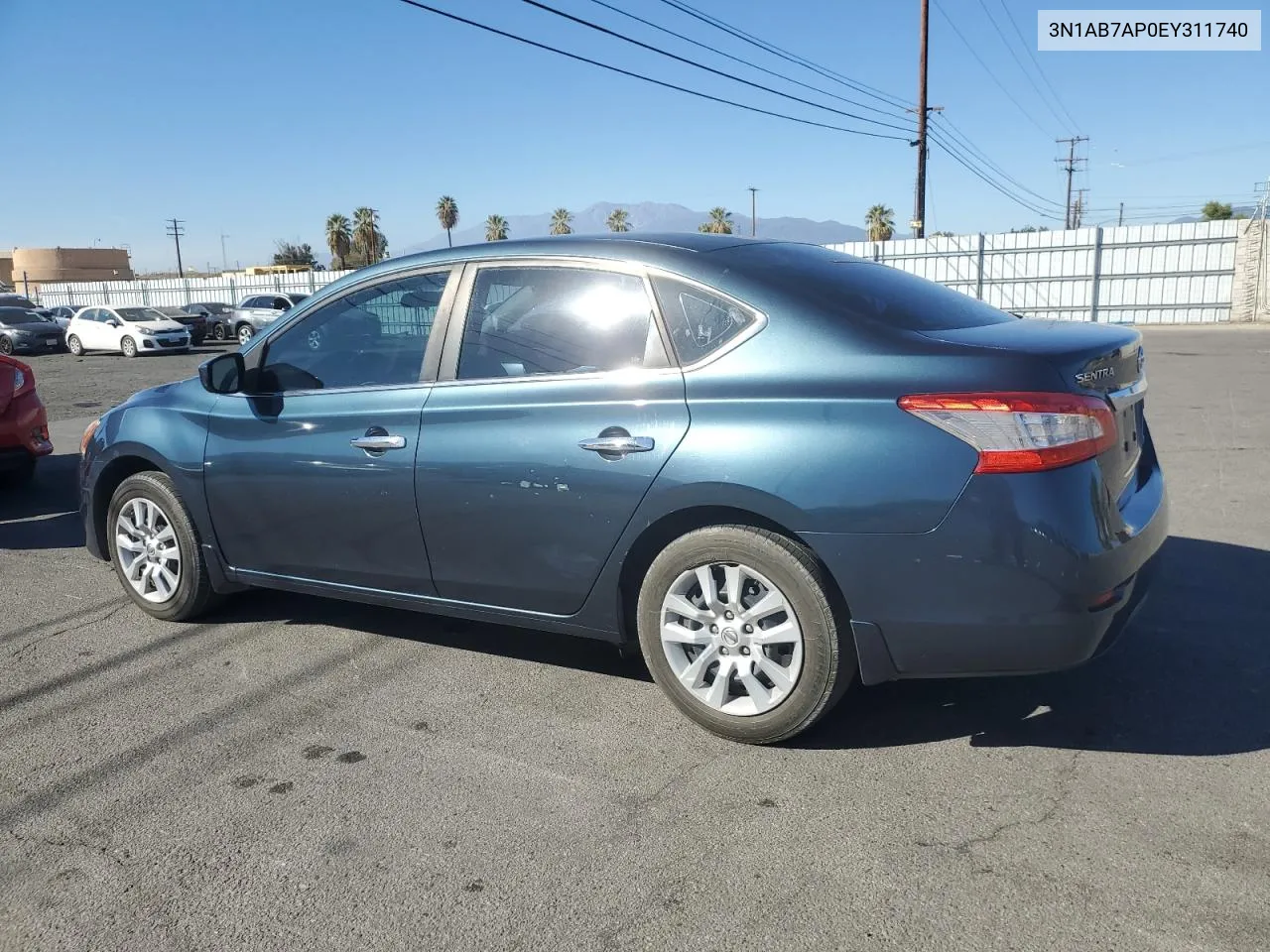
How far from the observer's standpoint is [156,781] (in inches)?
128

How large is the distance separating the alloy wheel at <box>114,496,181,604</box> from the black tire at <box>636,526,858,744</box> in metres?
2.57

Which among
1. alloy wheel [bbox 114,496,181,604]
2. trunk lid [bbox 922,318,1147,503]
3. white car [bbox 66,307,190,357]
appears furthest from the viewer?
white car [bbox 66,307,190,357]

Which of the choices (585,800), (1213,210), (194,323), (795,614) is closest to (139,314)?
(194,323)

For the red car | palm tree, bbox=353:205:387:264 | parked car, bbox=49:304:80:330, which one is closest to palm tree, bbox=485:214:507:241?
palm tree, bbox=353:205:387:264

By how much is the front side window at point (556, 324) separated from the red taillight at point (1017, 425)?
96 centimetres

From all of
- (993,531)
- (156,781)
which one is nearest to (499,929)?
(156,781)

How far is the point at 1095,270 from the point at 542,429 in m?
28.2

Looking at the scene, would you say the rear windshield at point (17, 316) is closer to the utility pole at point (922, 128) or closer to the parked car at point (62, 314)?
the parked car at point (62, 314)

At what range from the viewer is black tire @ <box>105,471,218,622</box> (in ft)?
15.1

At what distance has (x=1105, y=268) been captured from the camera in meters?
27.8

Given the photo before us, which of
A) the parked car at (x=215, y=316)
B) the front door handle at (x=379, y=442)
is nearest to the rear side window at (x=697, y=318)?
the front door handle at (x=379, y=442)

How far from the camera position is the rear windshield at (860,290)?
11.1ft

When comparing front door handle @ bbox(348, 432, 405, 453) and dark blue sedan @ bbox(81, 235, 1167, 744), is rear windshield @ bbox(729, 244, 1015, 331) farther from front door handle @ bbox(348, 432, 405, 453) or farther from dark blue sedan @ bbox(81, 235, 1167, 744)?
front door handle @ bbox(348, 432, 405, 453)

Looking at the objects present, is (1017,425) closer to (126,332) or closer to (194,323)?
(126,332)
